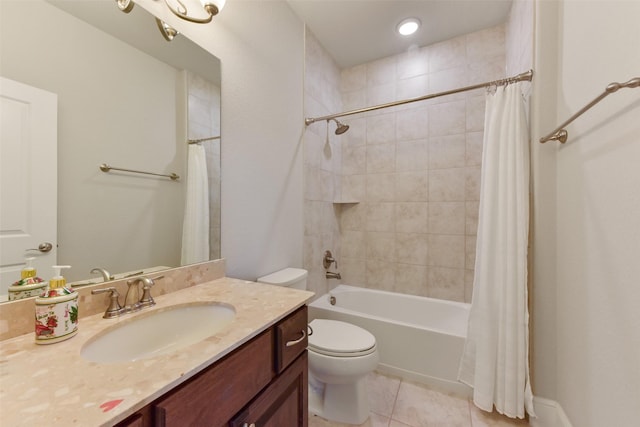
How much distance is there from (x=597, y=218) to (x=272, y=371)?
127 centimetres

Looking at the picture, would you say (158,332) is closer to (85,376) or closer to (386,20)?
(85,376)

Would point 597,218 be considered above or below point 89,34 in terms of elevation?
below

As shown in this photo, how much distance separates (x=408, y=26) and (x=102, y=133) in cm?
217

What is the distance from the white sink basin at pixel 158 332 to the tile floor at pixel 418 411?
936 mm

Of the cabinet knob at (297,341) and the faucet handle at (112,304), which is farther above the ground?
the faucet handle at (112,304)

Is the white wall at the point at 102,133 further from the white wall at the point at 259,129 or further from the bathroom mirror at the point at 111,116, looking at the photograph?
Result: the white wall at the point at 259,129

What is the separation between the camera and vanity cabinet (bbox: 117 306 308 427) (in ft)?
1.64

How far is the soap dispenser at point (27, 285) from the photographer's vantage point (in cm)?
67

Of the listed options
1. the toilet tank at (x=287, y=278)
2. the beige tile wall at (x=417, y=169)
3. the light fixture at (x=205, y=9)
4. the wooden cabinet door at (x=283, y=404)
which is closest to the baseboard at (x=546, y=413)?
the beige tile wall at (x=417, y=169)

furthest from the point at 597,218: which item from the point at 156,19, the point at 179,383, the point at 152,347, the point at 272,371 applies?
the point at 156,19

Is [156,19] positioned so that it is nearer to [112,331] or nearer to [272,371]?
[112,331]

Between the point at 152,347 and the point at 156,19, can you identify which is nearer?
the point at 152,347

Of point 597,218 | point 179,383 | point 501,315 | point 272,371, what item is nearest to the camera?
point 179,383

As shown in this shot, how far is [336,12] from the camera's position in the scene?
184 cm
